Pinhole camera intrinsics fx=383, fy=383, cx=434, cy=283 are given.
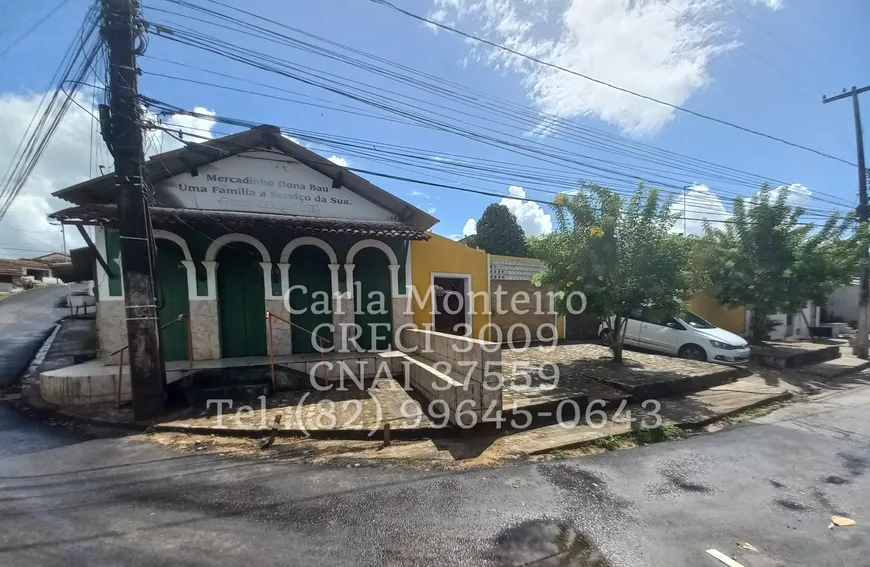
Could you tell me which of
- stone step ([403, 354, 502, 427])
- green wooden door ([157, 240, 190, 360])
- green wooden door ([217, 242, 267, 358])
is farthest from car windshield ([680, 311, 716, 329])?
green wooden door ([157, 240, 190, 360])

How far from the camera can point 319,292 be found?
902 cm

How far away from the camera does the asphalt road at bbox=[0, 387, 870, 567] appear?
9.27 feet

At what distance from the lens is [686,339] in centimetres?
1072

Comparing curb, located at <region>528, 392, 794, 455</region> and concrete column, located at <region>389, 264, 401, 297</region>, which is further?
concrete column, located at <region>389, 264, 401, 297</region>

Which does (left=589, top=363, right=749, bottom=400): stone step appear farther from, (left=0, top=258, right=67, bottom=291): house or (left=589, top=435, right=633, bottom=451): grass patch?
(left=0, top=258, right=67, bottom=291): house

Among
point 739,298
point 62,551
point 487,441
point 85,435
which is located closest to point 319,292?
Result: point 85,435

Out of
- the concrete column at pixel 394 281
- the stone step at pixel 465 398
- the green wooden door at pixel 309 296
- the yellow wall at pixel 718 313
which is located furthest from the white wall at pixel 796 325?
the green wooden door at pixel 309 296

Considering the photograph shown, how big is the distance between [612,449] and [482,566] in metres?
3.17

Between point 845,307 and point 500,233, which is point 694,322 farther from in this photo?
point 845,307

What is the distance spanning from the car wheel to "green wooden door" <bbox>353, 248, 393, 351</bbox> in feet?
27.1

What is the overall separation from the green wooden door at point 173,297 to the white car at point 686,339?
9.68 metres

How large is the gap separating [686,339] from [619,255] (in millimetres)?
4742

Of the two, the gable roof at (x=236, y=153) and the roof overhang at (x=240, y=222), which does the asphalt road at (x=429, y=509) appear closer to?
the roof overhang at (x=240, y=222)

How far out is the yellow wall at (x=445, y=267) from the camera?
10164mm
